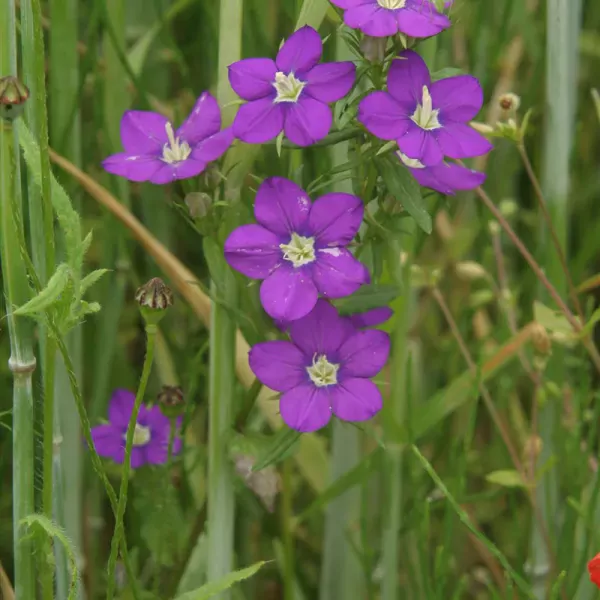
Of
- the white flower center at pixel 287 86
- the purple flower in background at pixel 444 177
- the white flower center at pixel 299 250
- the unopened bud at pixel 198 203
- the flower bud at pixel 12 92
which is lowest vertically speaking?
the white flower center at pixel 299 250

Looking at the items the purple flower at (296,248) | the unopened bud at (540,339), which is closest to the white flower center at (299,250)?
the purple flower at (296,248)

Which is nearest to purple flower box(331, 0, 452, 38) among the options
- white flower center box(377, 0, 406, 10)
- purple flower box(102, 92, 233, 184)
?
white flower center box(377, 0, 406, 10)

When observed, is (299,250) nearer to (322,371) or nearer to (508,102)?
(322,371)

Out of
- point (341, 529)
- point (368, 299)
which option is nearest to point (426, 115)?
point (368, 299)

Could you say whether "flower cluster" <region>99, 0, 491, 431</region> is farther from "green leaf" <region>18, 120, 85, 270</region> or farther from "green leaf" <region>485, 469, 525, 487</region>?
"green leaf" <region>485, 469, 525, 487</region>

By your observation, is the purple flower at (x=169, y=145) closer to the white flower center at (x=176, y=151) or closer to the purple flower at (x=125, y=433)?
the white flower center at (x=176, y=151)

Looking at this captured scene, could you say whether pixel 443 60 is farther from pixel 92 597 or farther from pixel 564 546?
pixel 92 597

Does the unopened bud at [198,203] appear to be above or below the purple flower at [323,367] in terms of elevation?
above

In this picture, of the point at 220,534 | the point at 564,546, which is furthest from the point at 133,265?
the point at 564,546
